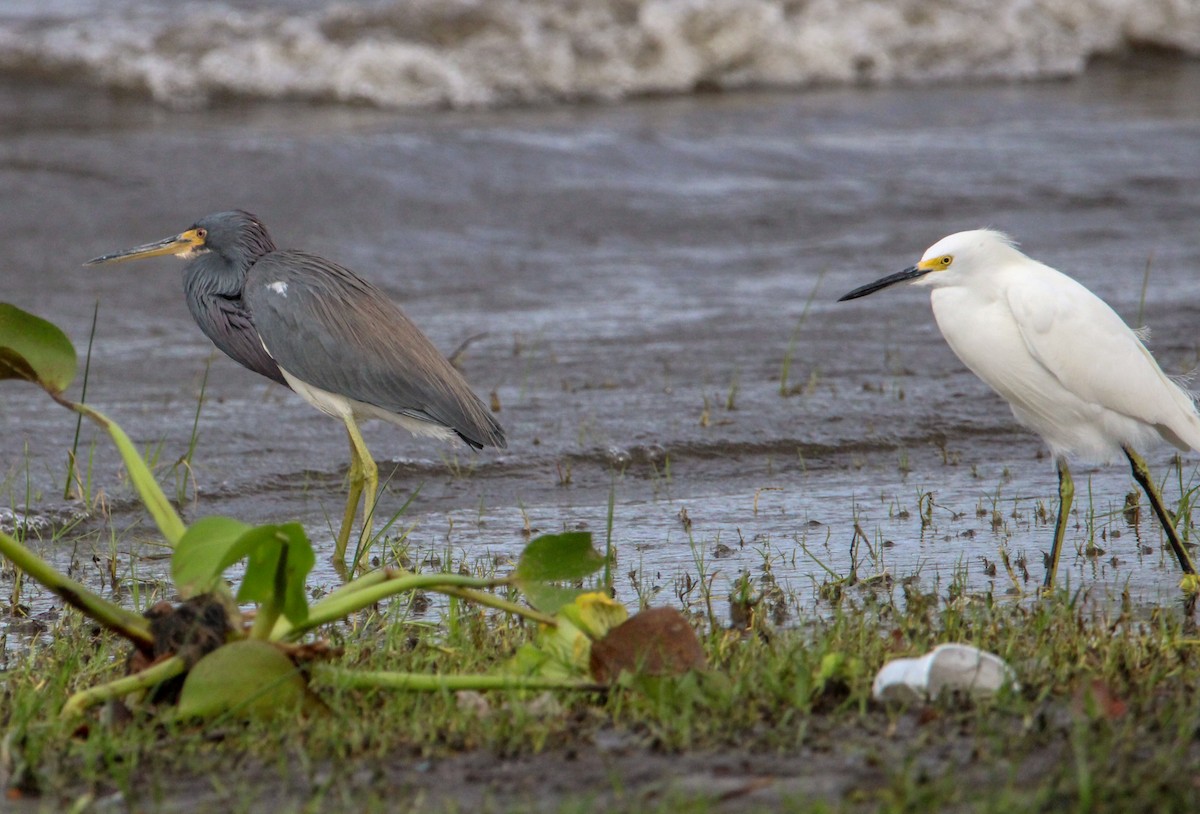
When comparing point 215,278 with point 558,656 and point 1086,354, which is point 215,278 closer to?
point 558,656

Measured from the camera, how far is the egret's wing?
401cm

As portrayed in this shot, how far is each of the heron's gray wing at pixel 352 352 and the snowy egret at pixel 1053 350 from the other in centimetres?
128

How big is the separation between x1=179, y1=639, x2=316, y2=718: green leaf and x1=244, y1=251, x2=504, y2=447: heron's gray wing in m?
1.98

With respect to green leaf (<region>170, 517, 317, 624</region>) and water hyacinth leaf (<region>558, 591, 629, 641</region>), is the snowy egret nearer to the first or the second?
water hyacinth leaf (<region>558, 591, 629, 641</region>)

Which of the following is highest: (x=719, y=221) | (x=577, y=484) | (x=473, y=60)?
(x=473, y=60)

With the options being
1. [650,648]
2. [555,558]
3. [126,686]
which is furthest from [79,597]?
[650,648]

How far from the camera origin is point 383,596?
2.64 m

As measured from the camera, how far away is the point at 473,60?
13.0 m

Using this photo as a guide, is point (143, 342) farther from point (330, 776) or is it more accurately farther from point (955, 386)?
point (330, 776)

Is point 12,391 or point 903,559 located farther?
point 12,391

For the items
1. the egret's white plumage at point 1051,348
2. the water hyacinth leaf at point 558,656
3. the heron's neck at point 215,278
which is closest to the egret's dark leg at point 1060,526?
the egret's white plumage at point 1051,348

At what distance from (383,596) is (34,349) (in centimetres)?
88

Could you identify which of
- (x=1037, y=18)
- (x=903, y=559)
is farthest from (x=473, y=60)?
(x=903, y=559)

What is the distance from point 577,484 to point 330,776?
9.12ft
